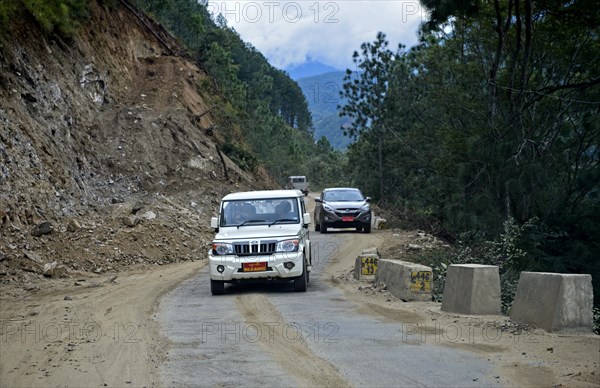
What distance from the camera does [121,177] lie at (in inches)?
1145

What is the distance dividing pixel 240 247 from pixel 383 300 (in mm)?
2985

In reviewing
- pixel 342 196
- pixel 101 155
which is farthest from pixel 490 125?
pixel 101 155

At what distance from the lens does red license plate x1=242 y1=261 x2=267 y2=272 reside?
13633 millimetres

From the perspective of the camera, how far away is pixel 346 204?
2845 cm

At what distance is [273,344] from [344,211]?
19590mm

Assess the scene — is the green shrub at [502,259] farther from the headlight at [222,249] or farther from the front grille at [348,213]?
the front grille at [348,213]

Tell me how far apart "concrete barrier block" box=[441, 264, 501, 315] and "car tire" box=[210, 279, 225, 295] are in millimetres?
5093

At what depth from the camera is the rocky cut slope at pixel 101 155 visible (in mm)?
19672

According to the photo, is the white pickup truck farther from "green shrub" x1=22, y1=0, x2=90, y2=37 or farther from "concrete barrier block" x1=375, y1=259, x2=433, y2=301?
"green shrub" x1=22, y1=0, x2=90, y2=37

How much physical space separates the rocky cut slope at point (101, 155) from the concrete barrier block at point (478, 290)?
9981mm

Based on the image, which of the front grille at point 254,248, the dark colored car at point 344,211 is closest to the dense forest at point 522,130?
the dark colored car at point 344,211

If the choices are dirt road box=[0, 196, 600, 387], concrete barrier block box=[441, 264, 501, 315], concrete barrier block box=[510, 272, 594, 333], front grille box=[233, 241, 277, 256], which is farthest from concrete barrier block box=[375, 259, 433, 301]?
concrete barrier block box=[510, 272, 594, 333]

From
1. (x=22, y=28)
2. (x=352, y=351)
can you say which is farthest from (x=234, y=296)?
(x=22, y=28)

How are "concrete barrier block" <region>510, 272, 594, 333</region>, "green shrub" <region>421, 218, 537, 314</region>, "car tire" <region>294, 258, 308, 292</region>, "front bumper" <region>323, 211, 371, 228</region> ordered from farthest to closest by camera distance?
"front bumper" <region>323, 211, 371, 228</region> < "green shrub" <region>421, 218, 537, 314</region> < "car tire" <region>294, 258, 308, 292</region> < "concrete barrier block" <region>510, 272, 594, 333</region>
